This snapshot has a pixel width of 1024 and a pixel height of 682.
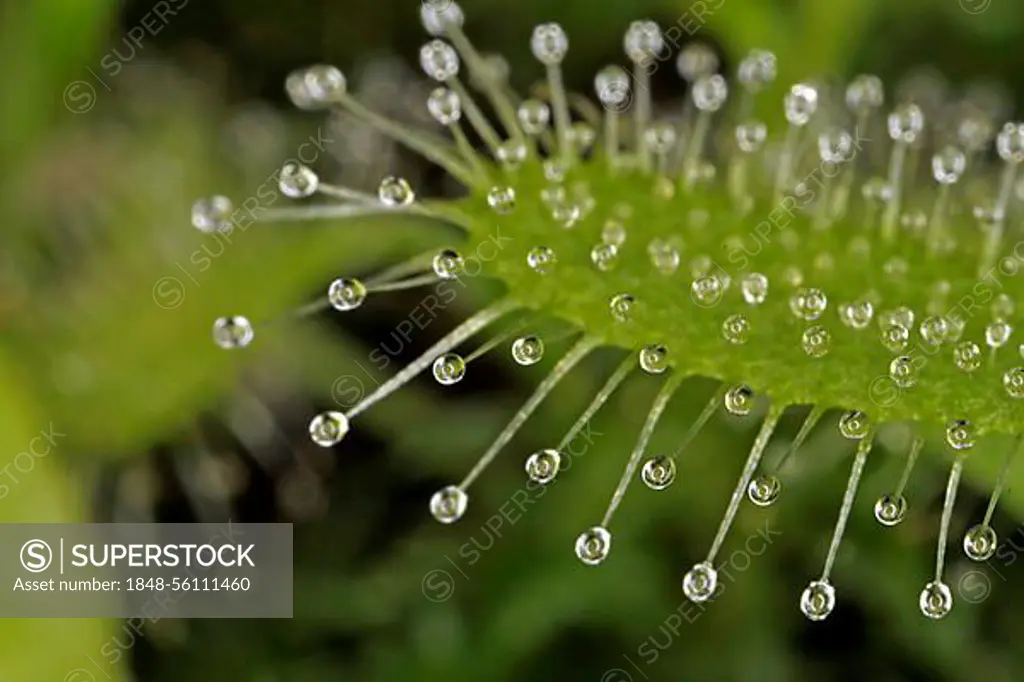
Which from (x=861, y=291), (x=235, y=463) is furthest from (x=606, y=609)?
(x=861, y=291)

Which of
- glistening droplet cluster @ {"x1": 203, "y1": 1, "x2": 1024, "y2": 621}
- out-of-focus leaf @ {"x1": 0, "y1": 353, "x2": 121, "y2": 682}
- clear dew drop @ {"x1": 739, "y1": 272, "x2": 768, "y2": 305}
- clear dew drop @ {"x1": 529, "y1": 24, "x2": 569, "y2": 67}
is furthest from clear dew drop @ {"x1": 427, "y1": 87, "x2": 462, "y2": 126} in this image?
out-of-focus leaf @ {"x1": 0, "y1": 353, "x2": 121, "y2": 682}

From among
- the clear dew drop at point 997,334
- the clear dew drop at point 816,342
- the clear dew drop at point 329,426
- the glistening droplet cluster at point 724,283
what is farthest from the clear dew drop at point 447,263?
the clear dew drop at point 997,334

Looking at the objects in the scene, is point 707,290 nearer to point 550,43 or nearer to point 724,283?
point 724,283

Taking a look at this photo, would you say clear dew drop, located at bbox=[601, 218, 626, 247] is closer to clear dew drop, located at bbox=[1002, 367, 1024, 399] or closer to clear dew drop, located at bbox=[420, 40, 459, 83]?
clear dew drop, located at bbox=[420, 40, 459, 83]

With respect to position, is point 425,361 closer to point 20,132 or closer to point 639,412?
point 639,412

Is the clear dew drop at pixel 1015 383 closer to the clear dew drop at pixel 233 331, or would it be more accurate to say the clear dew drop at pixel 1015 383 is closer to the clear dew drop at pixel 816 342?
the clear dew drop at pixel 816 342

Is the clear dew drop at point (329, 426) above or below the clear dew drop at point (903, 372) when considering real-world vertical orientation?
below

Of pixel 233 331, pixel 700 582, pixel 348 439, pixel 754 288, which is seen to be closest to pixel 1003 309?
pixel 754 288
